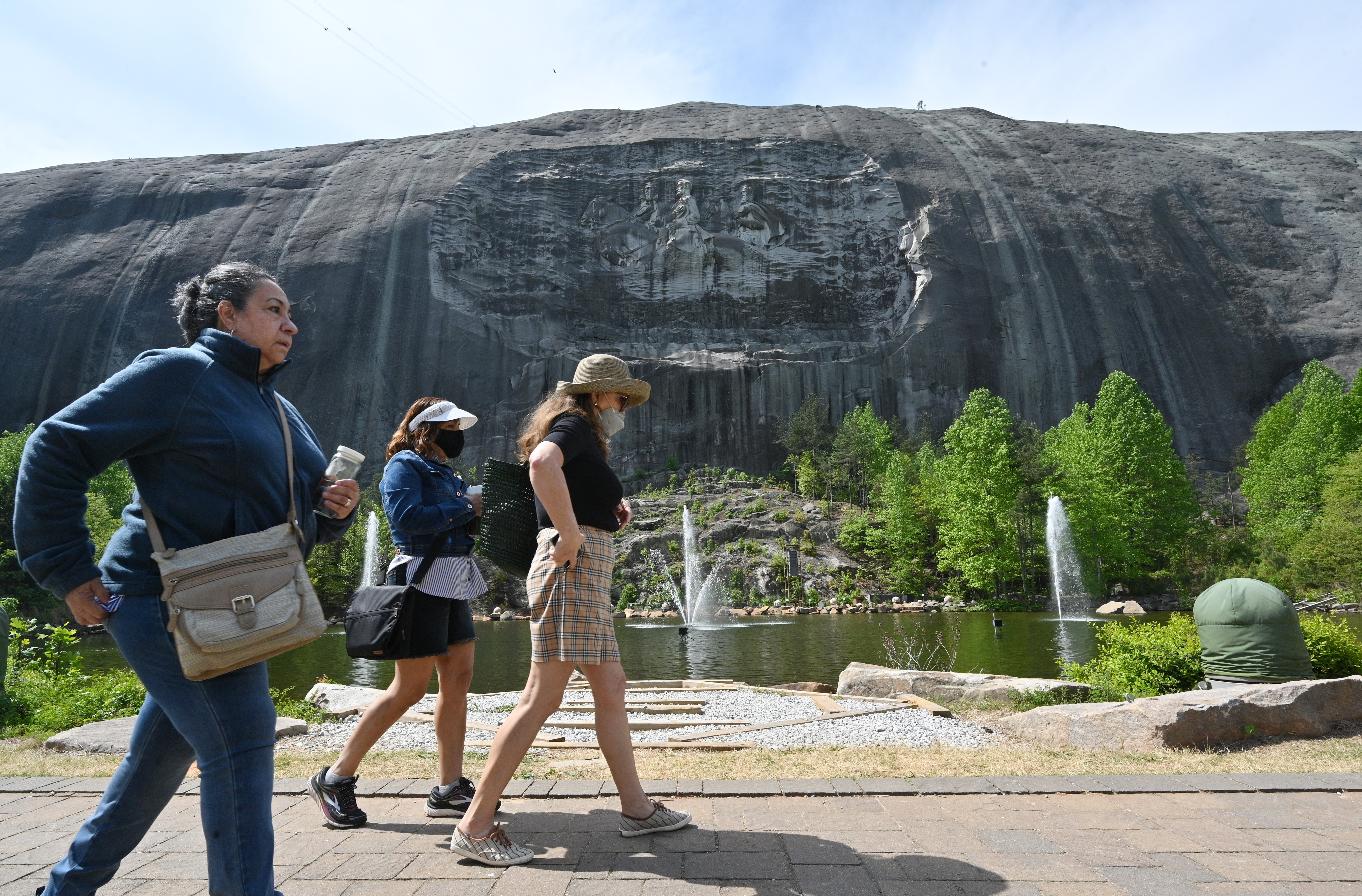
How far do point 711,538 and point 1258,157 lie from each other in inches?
2294

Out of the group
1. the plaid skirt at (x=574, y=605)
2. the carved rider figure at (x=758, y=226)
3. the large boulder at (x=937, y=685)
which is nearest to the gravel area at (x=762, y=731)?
the large boulder at (x=937, y=685)

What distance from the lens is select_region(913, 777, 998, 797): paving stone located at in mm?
3709

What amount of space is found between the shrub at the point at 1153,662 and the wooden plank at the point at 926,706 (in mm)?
1618

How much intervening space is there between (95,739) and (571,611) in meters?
4.44

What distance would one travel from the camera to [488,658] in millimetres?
16141

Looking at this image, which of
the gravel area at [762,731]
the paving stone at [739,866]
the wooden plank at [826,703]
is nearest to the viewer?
the paving stone at [739,866]

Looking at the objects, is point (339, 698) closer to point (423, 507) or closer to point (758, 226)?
point (423, 507)

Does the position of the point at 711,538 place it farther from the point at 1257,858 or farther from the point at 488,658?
the point at 1257,858

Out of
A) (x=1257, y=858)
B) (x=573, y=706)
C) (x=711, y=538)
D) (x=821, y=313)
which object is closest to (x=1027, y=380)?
(x=821, y=313)

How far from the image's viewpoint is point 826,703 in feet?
25.2

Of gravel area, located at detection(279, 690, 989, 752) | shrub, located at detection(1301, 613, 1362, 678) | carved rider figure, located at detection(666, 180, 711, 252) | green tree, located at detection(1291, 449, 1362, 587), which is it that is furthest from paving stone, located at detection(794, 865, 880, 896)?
carved rider figure, located at detection(666, 180, 711, 252)

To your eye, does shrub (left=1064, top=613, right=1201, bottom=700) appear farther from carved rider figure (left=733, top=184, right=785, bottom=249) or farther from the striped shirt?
carved rider figure (left=733, top=184, right=785, bottom=249)

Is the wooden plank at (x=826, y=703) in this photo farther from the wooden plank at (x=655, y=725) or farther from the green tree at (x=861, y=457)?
the green tree at (x=861, y=457)

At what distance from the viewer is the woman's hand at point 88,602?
202 cm
